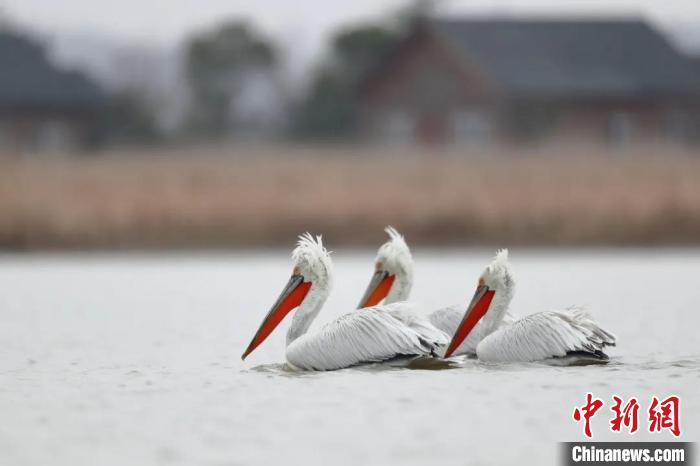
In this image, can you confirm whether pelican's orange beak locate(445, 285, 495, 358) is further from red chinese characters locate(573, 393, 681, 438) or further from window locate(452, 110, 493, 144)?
window locate(452, 110, 493, 144)

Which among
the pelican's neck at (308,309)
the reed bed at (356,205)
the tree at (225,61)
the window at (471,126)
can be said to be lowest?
the pelican's neck at (308,309)

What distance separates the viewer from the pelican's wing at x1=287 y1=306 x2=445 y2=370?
23.3 feet

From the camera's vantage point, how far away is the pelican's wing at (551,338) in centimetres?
720

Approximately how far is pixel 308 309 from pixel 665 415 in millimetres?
2213

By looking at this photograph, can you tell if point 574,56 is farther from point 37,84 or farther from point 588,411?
point 588,411

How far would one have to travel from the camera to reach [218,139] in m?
38.6

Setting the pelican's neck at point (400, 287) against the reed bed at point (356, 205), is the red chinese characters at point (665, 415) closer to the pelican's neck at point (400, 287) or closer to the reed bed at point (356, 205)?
the pelican's neck at point (400, 287)

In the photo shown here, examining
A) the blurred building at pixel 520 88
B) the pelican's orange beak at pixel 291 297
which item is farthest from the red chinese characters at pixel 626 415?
the blurred building at pixel 520 88

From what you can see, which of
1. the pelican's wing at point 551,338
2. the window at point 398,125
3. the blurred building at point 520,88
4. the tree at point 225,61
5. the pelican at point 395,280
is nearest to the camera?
the pelican's wing at point 551,338

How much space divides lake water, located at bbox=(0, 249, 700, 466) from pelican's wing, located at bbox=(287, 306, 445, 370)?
8 cm

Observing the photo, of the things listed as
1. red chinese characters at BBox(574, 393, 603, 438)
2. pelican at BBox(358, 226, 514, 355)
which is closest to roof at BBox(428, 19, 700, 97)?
pelican at BBox(358, 226, 514, 355)

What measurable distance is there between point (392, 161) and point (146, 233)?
4517 mm

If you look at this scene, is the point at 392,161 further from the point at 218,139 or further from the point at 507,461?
the point at 218,139

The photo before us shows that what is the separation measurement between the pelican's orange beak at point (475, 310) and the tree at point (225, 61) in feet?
115
